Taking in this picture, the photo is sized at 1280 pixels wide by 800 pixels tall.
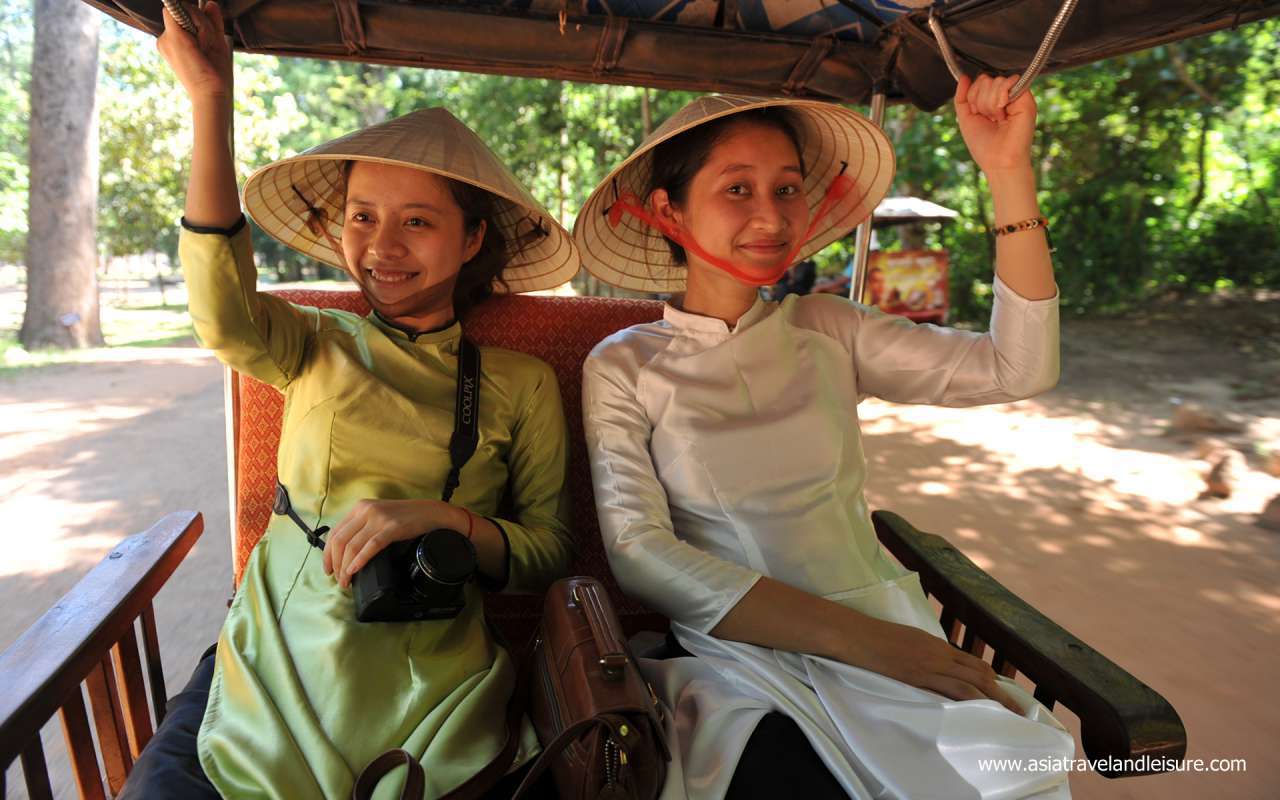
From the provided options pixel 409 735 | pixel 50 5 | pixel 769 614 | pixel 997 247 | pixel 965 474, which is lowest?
pixel 965 474

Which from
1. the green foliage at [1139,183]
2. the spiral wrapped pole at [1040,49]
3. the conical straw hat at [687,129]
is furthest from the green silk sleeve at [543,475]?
the green foliage at [1139,183]

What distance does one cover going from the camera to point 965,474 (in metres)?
6.02

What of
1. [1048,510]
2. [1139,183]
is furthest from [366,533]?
[1139,183]

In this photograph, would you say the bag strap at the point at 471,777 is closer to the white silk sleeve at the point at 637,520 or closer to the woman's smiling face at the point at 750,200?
the white silk sleeve at the point at 637,520

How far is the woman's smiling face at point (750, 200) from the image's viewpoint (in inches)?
68.9

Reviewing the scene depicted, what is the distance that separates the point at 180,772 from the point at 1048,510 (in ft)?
17.0

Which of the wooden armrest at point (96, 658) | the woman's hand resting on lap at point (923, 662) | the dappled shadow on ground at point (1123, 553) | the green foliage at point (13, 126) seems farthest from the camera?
the green foliage at point (13, 126)

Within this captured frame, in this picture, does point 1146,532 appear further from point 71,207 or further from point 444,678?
point 71,207

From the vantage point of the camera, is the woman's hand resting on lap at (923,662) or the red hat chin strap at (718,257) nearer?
the woman's hand resting on lap at (923,662)

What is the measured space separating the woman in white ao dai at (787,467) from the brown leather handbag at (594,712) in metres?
0.11

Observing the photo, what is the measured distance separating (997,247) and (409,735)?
146cm

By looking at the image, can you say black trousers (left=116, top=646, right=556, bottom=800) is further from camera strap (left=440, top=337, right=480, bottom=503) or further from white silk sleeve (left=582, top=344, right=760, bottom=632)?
camera strap (left=440, top=337, right=480, bottom=503)

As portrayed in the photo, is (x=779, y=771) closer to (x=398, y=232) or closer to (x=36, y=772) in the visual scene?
(x=36, y=772)

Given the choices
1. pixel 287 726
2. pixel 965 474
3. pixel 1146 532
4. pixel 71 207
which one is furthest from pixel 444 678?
pixel 71 207
